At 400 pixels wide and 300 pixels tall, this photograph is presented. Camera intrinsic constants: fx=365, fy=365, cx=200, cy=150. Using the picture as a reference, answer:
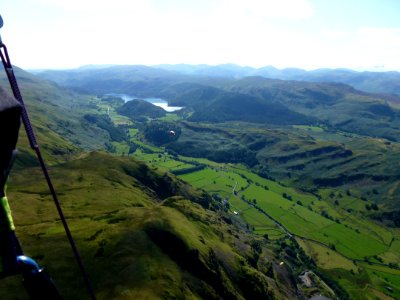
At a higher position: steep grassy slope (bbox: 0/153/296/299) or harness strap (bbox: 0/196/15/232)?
harness strap (bbox: 0/196/15/232)

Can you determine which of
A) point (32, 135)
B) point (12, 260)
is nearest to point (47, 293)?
point (12, 260)

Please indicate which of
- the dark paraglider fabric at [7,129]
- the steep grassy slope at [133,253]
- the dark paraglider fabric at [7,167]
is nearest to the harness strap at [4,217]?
Answer: the dark paraglider fabric at [7,167]

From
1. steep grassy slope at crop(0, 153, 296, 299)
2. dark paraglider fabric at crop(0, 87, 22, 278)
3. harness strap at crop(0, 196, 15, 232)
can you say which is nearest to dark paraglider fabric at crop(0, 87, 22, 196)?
dark paraglider fabric at crop(0, 87, 22, 278)

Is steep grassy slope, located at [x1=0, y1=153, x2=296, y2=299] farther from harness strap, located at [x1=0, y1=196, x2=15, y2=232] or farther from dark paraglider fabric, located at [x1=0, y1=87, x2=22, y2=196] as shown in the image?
dark paraglider fabric, located at [x1=0, y1=87, x2=22, y2=196]

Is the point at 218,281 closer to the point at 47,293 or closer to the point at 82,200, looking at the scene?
the point at 82,200

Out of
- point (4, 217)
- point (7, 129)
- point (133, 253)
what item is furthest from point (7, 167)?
point (133, 253)

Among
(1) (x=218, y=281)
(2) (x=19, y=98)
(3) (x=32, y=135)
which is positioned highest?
(2) (x=19, y=98)

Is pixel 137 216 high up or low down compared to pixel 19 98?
down

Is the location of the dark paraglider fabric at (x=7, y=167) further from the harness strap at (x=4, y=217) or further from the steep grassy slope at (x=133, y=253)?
the steep grassy slope at (x=133, y=253)

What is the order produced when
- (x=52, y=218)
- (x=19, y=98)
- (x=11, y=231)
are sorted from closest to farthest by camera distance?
(x=11, y=231) → (x=19, y=98) → (x=52, y=218)
